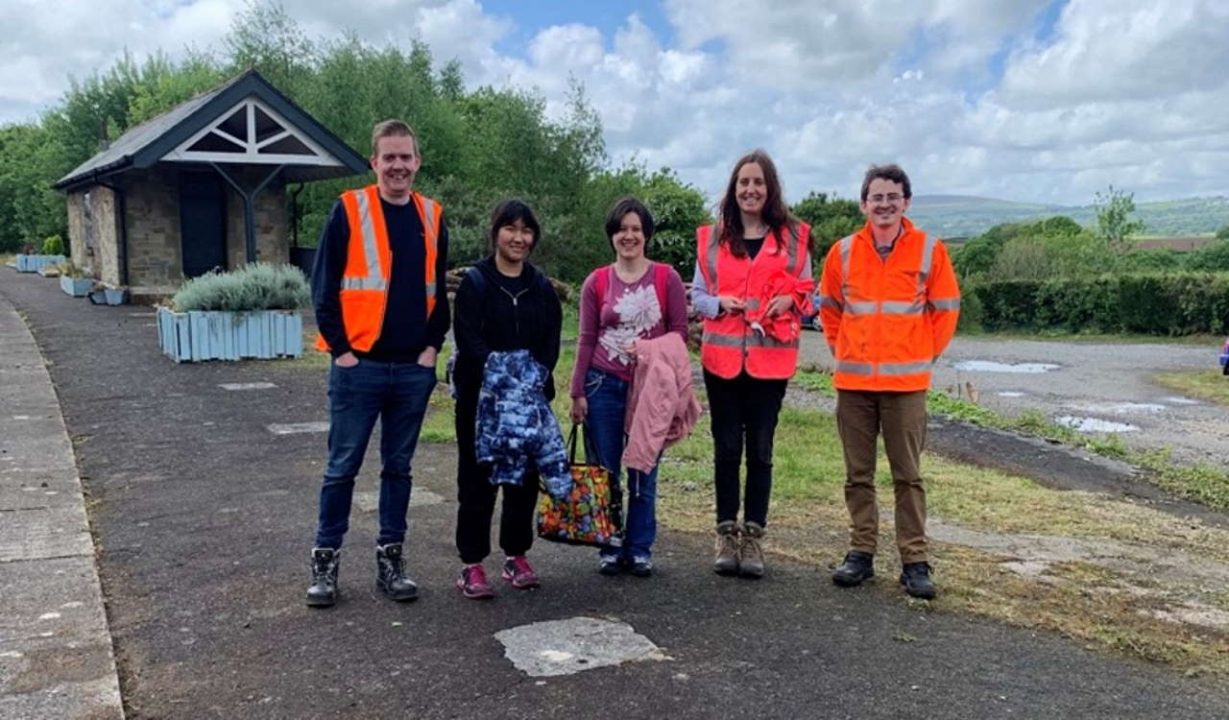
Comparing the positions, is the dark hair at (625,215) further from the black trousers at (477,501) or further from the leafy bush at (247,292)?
the leafy bush at (247,292)

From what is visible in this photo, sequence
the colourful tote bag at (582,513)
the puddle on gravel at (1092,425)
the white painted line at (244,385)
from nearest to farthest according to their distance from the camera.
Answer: the colourful tote bag at (582,513) < the white painted line at (244,385) < the puddle on gravel at (1092,425)

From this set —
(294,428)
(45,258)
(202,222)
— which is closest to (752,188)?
(294,428)

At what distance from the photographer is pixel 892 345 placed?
4.38m

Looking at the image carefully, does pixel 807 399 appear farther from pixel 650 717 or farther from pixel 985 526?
pixel 650 717

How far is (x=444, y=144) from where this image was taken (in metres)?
27.6

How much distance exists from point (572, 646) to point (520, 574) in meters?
0.74

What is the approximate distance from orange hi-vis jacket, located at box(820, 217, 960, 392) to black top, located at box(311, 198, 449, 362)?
1843 mm

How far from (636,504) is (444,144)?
80.4 ft

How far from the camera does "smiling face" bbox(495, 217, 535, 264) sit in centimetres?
411

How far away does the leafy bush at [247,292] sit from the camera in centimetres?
1250

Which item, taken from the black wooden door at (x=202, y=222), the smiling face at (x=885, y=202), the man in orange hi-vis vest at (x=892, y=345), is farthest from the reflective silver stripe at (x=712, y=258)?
the black wooden door at (x=202, y=222)

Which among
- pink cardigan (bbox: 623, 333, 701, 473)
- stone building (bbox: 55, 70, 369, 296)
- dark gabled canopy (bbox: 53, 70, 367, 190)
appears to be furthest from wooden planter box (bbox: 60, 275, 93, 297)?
pink cardigan (bbox: 623, 333, 701, 473)

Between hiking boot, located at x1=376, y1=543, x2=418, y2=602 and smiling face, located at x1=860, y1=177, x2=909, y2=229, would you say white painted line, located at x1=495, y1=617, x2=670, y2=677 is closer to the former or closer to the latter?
hiking boot, located at x1=376, y1=543, x2=418, y2=602

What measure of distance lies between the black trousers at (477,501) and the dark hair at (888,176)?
1.97m
